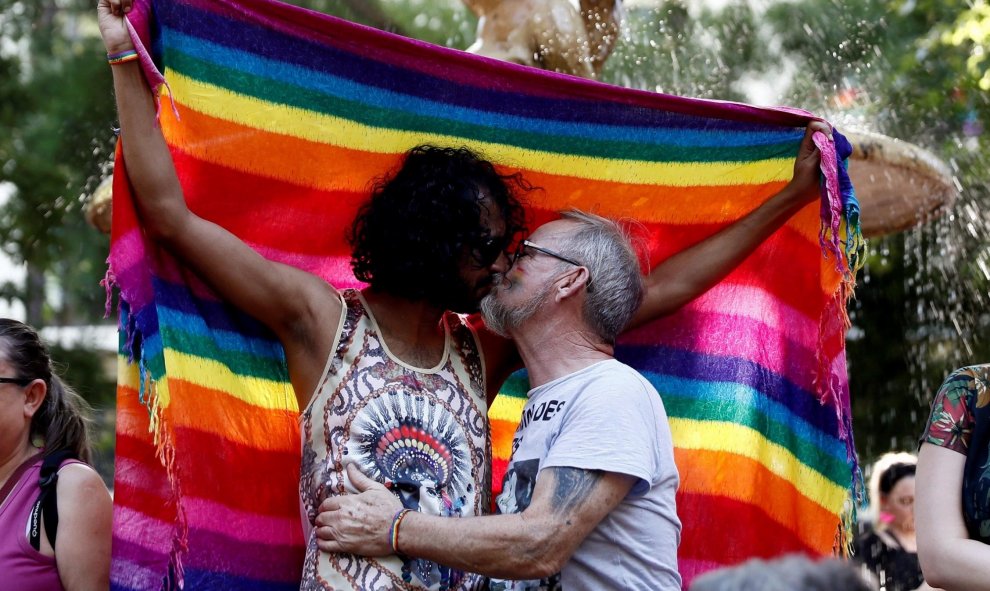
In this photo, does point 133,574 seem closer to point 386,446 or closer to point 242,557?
point 242,557

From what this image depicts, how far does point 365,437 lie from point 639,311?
919 millimetres

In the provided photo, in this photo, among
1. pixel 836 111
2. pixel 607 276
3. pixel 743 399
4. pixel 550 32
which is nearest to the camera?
pixel 607 276

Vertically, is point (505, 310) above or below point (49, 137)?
below

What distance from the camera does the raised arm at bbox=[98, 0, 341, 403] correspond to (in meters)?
2.74

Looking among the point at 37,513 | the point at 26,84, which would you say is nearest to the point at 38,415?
the point at 37,513

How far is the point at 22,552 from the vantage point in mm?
2990

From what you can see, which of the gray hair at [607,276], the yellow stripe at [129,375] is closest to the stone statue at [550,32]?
the gray hair at [607,276]

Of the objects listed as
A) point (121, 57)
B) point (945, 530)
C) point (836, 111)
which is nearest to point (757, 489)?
point (945, 530)

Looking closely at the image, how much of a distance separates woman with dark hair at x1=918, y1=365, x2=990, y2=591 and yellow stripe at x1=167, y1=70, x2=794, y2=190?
3.25 ft

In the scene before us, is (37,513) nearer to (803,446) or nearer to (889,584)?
(803,446)

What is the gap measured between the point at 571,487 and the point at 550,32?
93.6 inches

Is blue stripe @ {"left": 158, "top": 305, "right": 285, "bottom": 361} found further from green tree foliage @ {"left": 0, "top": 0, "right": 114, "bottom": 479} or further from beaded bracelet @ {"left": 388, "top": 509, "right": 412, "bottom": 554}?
green tree foliage @ {"left": 0, "top": 0, "right": 114, "bottom": 479}

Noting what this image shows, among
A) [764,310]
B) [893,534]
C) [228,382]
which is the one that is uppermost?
[764,310]

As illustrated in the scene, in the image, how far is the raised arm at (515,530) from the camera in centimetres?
258
